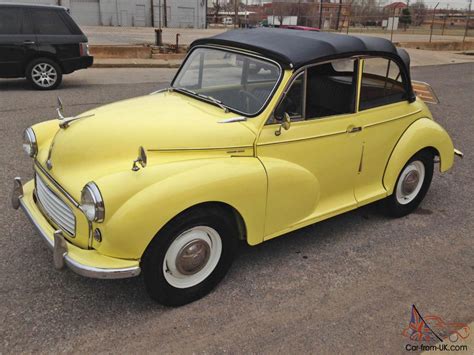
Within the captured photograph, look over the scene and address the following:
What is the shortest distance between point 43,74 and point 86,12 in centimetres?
3591

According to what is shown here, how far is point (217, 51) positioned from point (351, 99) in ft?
4.16

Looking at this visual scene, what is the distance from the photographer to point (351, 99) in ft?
12.1

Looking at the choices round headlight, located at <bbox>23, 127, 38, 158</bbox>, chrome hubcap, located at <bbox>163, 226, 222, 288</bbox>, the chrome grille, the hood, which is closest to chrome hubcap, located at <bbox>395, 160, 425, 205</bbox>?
the hood

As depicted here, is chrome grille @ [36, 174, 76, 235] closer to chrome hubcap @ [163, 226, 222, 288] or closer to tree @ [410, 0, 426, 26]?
chrome hubcap @ [163, 226, 222, 288]

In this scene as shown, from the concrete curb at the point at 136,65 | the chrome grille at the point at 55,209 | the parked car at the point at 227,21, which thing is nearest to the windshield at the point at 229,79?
the chrome grille at the point at 55,209

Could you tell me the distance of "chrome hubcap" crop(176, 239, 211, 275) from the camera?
2.86 meters

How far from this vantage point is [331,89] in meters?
3.67

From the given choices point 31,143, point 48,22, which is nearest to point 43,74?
point 48,22

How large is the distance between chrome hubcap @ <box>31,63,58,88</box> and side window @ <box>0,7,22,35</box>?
82cm

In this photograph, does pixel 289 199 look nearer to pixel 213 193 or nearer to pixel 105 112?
pixel 213 193

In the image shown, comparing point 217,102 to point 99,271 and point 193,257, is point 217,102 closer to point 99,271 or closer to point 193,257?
point 193,257

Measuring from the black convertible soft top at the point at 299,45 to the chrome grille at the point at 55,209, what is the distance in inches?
74.0

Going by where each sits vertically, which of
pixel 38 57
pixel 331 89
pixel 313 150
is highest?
pixel 331 89


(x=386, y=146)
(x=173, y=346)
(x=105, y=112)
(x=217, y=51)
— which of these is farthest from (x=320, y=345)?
Answer: (x=217, y=51)
